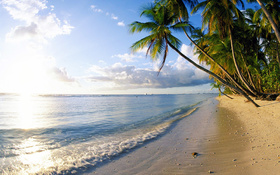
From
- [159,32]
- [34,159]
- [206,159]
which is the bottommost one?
[34,159]

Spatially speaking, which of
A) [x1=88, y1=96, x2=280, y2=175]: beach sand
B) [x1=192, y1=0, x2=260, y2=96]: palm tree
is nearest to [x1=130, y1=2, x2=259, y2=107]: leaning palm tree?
[x1=192, y1=0, x2=260, y2=96]: palm tree

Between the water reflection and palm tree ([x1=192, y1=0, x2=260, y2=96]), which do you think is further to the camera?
palm tree ([x1=192, y1=0, x2=260, y2=96])

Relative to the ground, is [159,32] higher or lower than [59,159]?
higher

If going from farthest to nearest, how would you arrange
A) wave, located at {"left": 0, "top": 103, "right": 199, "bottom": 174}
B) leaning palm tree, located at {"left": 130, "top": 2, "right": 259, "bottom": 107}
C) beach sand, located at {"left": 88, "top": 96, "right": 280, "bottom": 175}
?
1. leaning palm tree, located at {"left": 130, "top": 2, "right": 259, "bottom": 107}
2. wave, located at {"left": 0, "top": 103, "right": 199, "bottom": 174}
3. beach sand, located at {"left": 88, "top": 96, "right": 280, "bottom": 175}

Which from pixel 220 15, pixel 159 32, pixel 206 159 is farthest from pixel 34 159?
pixel 220 15

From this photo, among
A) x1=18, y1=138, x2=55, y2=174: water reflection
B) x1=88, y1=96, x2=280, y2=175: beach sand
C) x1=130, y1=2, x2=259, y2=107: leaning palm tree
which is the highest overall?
x1=130, y1=2, x2=259, y2=107: leaning palm tree

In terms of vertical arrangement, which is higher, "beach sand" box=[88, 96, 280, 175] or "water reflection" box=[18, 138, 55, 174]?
"beach sand" box=[88, 96, 280, 175]

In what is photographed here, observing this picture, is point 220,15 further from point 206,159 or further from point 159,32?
point 206,159

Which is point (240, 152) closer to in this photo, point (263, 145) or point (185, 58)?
point (263, 145)

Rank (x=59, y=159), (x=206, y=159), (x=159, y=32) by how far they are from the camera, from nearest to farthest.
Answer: (x=206, y=159), (x=59, y=159), (x=159, y=32)

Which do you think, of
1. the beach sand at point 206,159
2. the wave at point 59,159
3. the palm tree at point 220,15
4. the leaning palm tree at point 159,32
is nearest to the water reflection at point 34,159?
the wave at point 59,159

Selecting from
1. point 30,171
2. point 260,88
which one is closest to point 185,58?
point 30,171

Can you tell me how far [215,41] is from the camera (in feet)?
52.2

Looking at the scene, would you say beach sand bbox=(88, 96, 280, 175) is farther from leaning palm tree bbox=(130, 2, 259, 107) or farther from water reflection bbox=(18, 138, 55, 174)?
leaning palm tree bbox=(130, 2, 259, 107)
